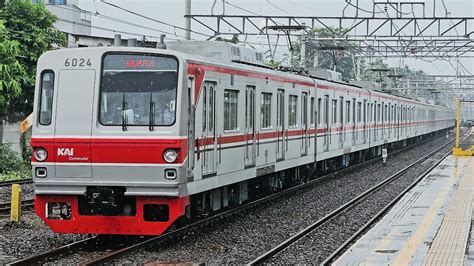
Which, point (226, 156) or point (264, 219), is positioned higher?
point (226, 156)

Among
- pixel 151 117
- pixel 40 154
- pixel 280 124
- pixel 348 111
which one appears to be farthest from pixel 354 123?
pixel 40 154

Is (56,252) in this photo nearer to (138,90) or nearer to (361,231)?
(138,90)

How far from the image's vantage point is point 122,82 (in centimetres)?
973

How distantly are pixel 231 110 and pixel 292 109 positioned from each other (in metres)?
4.40

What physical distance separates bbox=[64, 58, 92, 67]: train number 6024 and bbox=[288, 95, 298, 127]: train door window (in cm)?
683

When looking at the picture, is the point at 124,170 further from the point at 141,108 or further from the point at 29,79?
the point at 29,79

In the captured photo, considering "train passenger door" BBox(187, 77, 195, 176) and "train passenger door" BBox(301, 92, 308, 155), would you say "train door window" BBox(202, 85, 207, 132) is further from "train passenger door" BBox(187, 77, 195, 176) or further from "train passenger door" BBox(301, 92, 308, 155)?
"train passenger door" BBox(301, 92, 308, 155)

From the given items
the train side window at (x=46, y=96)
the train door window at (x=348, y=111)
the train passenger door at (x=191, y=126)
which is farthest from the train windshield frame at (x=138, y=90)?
the train door window at (x=348, y=111)

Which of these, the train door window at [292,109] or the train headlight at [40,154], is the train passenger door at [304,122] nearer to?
the train door window at [292,109]

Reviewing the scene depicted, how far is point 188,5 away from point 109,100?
12.7 m

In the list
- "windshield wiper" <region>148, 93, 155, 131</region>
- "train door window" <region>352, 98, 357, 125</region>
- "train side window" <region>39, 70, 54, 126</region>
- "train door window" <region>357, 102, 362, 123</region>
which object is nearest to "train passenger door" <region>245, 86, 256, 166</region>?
"windshield wiper" <region>148, 93, 155, 131</region>

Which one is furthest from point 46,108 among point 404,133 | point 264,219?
point 404,133

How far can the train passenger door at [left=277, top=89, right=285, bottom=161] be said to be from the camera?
15090mm

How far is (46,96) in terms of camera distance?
9906 millimetres
